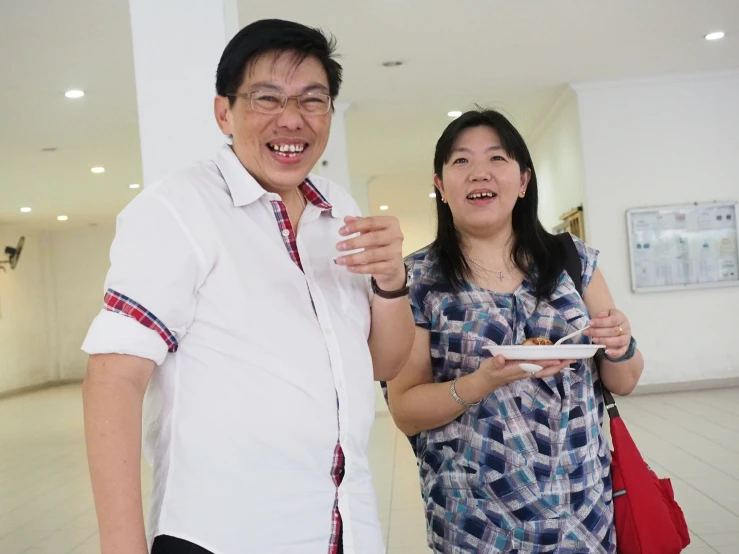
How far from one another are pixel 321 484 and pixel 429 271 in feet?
2.33

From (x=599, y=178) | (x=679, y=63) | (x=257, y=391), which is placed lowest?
(x=257, y=391)

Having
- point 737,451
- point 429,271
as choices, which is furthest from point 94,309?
point 429,271

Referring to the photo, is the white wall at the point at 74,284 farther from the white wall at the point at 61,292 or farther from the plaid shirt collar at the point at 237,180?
the plaid shirt collar at the point at 237,180

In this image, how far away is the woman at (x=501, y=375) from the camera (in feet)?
4.83

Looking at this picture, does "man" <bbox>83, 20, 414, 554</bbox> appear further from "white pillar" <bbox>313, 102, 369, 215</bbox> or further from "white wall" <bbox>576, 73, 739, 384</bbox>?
"white wall" <bbox>576, 73, 739, 384</bbox>

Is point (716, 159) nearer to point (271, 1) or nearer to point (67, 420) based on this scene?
point (271, 1)

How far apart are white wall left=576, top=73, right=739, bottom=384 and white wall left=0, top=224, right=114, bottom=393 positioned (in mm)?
11649

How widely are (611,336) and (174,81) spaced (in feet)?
4.71

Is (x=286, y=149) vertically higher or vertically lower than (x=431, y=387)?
higher

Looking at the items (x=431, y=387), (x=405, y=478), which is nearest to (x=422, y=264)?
(x=431, y=387)

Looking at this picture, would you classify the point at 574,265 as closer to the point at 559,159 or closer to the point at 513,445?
the point at 513,445

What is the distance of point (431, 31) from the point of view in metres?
5.81

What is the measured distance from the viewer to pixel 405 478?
4918 mm

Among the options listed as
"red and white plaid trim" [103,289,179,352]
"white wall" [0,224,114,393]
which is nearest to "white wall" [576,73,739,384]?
"red and white plaid trim" [103,289,179,352]
